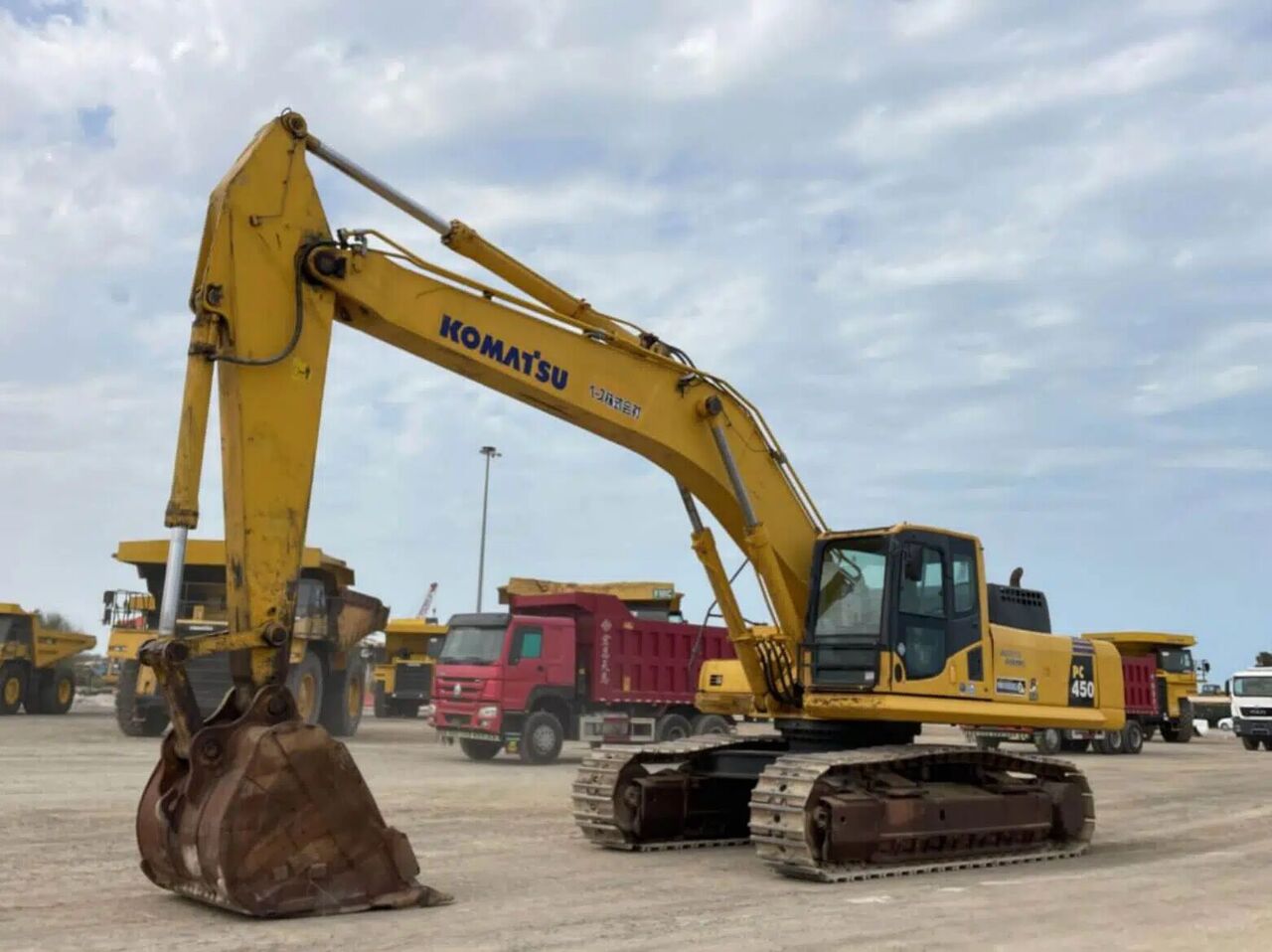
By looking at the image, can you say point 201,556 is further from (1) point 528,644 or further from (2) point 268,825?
(2) point 268,825

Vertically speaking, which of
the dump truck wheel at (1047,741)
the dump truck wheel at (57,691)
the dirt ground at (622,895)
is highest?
the dump truck wheel at (57,691)

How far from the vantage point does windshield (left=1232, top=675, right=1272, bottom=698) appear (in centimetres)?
3719

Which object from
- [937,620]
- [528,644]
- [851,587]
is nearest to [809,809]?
[851,587]

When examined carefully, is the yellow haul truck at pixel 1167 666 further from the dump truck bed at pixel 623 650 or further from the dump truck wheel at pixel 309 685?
the dump truck wheel at pixel 309 685

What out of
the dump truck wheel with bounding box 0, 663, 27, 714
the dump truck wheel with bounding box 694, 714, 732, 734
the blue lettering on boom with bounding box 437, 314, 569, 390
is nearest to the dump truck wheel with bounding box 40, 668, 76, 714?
the dump truck wheel with bounding box 0, 663, 27, 714

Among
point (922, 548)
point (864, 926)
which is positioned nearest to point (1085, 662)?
point (922, 548)

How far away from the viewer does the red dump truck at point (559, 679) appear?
76.6 feet

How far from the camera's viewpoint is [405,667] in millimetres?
42312

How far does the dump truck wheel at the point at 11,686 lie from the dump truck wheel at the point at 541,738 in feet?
62.0

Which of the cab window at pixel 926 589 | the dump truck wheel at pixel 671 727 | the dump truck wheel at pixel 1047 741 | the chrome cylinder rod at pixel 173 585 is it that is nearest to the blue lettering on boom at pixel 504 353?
the chrome cylinder rod at pixel 173 585

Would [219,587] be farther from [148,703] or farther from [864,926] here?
[864,926]

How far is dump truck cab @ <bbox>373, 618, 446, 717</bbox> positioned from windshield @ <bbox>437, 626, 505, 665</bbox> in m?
15.9

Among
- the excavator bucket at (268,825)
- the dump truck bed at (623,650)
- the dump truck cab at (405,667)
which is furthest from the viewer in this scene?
the dump truck cab at (405,667)

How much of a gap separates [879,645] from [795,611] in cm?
100
